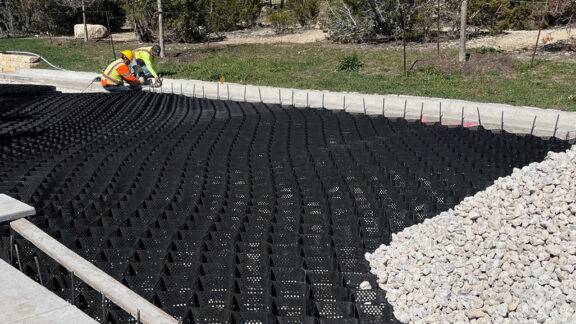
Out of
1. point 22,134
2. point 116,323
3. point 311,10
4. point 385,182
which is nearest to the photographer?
point 116,323

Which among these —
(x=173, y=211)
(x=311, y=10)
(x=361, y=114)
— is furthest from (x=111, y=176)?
(x=311, y=10)

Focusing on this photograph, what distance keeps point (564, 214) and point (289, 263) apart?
2.10m

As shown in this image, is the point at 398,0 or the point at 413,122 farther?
the point at 398,0

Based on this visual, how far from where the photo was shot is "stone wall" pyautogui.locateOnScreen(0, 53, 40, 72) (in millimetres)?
19000

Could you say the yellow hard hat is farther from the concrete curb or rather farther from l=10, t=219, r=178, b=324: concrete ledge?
l=10, t=219, r=178, b=324: concrete ledge

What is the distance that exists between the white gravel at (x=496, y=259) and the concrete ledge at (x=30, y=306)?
82.8 inches

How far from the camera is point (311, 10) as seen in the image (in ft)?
86.7

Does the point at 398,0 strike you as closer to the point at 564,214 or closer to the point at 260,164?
the point at 260,164

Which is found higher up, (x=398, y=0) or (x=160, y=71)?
(x=398, y=0)

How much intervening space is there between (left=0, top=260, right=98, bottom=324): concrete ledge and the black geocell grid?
15.5 inches

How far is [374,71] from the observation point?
15.5 m

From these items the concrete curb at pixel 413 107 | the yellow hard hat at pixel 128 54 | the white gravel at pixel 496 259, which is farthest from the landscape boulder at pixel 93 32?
the white gravel at pixel 496 259

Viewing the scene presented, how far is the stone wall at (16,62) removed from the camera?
19000mm

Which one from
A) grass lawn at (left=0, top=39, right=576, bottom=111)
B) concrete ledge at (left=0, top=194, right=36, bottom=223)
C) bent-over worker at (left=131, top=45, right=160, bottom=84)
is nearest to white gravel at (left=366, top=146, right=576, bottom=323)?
concrete ledge at (left=0, top=194, right=36, bottom=223)
